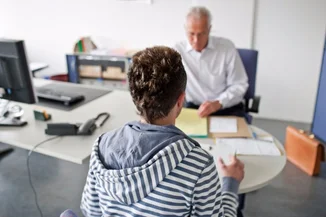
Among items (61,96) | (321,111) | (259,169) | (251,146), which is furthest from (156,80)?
(321,111)

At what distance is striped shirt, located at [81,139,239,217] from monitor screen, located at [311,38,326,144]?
2364 mm

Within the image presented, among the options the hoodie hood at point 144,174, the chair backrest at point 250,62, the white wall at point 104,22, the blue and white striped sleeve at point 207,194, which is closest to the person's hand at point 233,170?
the blue and white striped sleeve at point 207,194

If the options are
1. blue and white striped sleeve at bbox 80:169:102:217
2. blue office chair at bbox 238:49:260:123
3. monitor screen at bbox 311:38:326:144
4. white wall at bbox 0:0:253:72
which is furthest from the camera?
white wall at bbox 0:0:253:72

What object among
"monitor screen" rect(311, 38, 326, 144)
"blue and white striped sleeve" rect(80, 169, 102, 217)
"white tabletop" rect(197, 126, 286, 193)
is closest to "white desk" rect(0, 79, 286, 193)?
"white tabletop" rect(197, 126, 286, 193)

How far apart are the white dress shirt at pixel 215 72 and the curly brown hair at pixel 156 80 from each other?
1325 mm

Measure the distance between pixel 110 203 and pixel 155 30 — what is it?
123 inches

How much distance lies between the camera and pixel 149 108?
2.85 feet

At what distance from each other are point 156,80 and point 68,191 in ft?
6.34

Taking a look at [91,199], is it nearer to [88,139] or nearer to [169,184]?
[169,184]

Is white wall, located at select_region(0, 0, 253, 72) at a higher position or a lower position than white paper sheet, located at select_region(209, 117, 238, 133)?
higher

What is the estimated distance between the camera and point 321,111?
292 centimetres

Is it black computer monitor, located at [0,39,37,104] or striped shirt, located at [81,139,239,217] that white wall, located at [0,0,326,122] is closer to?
black computer monitor, located at [0,39,37,104]

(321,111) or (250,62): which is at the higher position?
(250,62)

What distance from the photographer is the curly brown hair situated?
0.83m
